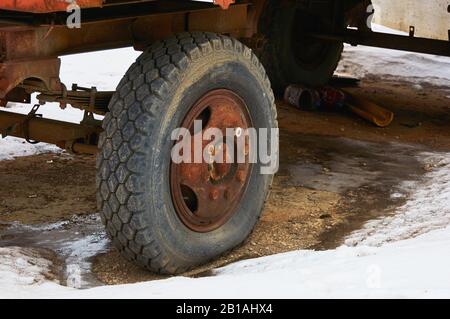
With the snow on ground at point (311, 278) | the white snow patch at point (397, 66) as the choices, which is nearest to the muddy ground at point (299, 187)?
the snow on ground at point (311, 278)

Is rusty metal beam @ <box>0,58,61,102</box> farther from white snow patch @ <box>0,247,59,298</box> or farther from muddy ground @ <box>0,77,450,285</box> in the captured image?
muddy ground @ <box>0,77,450,285</box>

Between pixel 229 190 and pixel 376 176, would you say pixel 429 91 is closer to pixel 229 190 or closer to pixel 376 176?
pixel 376 176

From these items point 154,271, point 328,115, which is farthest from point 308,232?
point 328,115

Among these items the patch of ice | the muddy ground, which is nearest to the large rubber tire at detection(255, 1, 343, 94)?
the muddy ground

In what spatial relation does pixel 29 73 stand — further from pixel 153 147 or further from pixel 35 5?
pixel 153 147

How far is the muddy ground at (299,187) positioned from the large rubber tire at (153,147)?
20 cm

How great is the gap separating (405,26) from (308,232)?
3.53 meters

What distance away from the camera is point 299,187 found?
6496 millimetres

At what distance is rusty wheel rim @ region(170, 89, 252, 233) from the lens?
4.79 m

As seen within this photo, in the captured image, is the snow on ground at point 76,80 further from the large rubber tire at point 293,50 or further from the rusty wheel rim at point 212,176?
the rusty wheel rim at point 212,176

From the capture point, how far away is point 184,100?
15.4 ft

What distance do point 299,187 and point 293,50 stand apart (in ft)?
9.65

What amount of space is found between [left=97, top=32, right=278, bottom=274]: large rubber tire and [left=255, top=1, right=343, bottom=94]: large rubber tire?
3.82 meters

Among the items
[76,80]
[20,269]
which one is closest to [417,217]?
[20,269]
